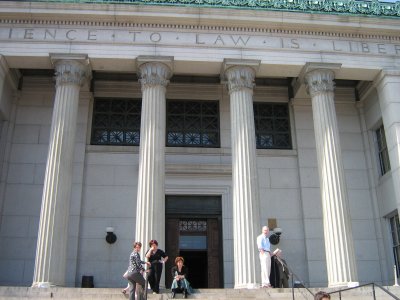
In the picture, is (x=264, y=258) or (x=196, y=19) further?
(x=196, y=19)

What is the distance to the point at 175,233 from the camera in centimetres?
2058

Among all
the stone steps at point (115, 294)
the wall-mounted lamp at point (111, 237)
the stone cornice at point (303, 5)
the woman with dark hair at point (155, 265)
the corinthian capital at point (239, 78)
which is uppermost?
the stone cornice at point (303, 5)

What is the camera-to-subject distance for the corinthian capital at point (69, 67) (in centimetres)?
1884

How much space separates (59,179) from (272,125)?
9.51 metres

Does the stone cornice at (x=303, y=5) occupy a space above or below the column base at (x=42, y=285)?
above

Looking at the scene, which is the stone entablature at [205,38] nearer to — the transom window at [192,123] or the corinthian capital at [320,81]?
the corinthian capital at [320,81]

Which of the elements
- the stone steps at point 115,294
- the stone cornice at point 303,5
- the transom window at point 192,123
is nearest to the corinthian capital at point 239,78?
the stone cornice at point 303,5

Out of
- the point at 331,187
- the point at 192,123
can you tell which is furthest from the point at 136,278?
the point at 192,123

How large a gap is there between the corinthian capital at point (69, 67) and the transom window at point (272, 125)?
761cm

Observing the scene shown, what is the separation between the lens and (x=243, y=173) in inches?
703

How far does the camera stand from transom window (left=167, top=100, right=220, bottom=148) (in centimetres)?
2191

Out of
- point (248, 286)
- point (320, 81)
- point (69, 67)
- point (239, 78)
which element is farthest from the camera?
point (320, 81)

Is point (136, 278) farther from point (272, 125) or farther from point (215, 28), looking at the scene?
point (272, 125)

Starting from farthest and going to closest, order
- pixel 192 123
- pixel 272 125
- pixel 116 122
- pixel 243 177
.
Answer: pixel 272 125, pixel 192 123, pixel 116 122, pixel 243 177
